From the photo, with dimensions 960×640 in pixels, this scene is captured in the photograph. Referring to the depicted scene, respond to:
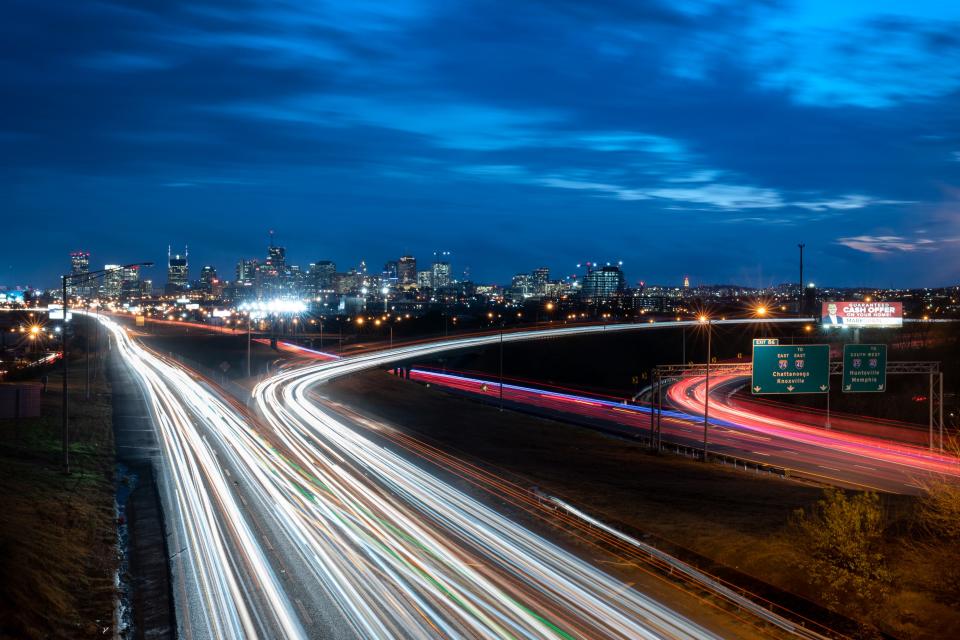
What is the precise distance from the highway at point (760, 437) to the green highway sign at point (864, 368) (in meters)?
3.27

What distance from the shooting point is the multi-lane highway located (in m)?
13.1

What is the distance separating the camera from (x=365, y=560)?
16375 mm

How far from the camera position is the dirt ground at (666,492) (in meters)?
15.4

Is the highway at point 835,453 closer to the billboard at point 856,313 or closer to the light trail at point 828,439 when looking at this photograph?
the light trail at point 828,439

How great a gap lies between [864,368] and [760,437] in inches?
283

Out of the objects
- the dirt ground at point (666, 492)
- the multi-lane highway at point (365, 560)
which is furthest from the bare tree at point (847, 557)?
the multi-lane highway at point (365, 560)

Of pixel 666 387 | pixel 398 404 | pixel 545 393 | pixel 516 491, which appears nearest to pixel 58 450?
pixel 516 491

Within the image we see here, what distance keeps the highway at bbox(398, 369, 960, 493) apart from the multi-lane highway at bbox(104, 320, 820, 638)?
1297cm

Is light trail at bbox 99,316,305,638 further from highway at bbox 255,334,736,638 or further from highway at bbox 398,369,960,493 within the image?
highway at bbox 398,369,960,493

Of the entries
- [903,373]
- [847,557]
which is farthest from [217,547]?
[903,373]

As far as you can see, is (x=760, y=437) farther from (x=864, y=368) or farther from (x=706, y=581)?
(x=706, y=581)

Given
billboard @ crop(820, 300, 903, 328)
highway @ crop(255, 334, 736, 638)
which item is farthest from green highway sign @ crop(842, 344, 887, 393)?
highway @ crop(255, 334, 736, 638)

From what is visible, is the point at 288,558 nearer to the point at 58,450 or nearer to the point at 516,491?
the point at 516,491

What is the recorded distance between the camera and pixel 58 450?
27188 mm
